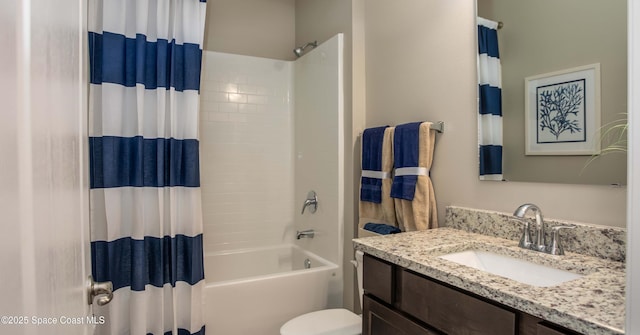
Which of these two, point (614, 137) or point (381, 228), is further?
point (381, 228)

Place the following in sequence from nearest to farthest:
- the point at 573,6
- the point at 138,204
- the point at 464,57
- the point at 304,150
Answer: the point at 573,6, the point at 464,57, the point at 138,204, the point at 304,150

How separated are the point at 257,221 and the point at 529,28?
2358 millimetres

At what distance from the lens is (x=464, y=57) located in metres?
1.53

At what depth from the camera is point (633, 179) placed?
0.58 m

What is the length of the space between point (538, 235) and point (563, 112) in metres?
0.45

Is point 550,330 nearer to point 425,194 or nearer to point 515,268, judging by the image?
point 515,268

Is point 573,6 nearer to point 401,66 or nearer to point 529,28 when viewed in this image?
point 529,28

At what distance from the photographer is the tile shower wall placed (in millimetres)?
2746

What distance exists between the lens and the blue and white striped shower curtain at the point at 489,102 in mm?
1415

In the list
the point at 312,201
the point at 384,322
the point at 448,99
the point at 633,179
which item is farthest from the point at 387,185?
the point at 633,179

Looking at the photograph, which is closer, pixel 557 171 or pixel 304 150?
pixel 557 171

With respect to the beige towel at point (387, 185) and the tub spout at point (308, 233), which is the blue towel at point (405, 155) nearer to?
the beige towel at point (387, 185)

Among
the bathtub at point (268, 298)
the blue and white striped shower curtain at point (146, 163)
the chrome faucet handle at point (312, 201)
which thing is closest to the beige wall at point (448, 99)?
the chrome faucet handle at point (312, 201)

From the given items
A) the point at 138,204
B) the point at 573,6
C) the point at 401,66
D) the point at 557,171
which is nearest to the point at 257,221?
the point at 138,204
